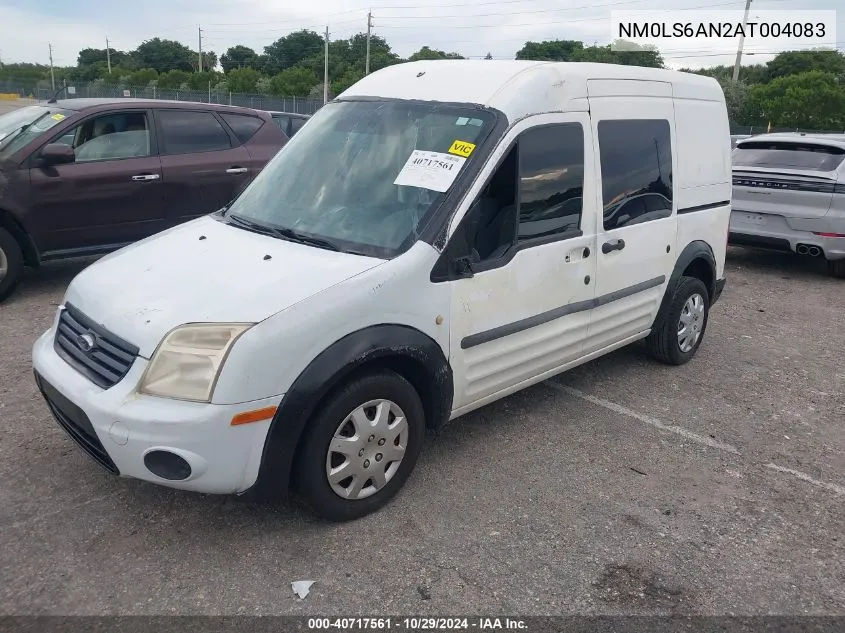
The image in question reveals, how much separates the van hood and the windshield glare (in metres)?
3.37

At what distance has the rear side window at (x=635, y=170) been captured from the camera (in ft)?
14.2

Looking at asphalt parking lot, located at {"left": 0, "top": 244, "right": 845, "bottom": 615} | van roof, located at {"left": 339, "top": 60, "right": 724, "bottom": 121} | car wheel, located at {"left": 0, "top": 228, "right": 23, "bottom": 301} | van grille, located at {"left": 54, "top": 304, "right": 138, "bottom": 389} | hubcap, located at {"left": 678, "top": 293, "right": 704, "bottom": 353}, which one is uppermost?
van roof, located at {"left": 339, "top": 60, "right": 724, "bottom": 121}

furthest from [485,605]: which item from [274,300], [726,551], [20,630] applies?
[20,630]

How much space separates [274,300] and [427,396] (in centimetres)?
95

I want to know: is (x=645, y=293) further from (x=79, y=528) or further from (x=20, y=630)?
(x=20, y=630)

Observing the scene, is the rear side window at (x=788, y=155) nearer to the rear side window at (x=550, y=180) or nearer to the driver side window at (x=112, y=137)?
the rear side window at (x=550, y=180)

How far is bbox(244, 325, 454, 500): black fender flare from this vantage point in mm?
2889

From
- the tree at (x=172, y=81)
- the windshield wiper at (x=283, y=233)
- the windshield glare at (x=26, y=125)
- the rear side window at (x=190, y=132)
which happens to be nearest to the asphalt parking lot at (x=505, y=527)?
the windshield wiper at (x=283, y=233)

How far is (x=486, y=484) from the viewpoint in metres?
3.73

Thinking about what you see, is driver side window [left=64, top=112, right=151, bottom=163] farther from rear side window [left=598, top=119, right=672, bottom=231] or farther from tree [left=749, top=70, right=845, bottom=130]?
tree [left=749, top=70, right=845, bottom=130]

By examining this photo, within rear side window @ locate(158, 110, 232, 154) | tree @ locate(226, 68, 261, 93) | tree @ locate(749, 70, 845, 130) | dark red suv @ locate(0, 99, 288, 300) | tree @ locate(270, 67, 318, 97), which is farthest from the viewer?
tree @ locate(226, 68, 261, 93)

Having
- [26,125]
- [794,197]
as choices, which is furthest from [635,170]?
[26,125]

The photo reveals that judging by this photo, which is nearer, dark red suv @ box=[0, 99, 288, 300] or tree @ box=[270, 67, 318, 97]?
dark red suv @ box=[0, 99, 288, 300]

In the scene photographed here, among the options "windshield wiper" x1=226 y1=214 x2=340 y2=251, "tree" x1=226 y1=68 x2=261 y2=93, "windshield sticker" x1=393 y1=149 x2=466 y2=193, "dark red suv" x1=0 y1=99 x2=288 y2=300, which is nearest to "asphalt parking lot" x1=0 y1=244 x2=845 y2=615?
"windshield wiper" x1=226 y1=214 x2=340 y2=251
